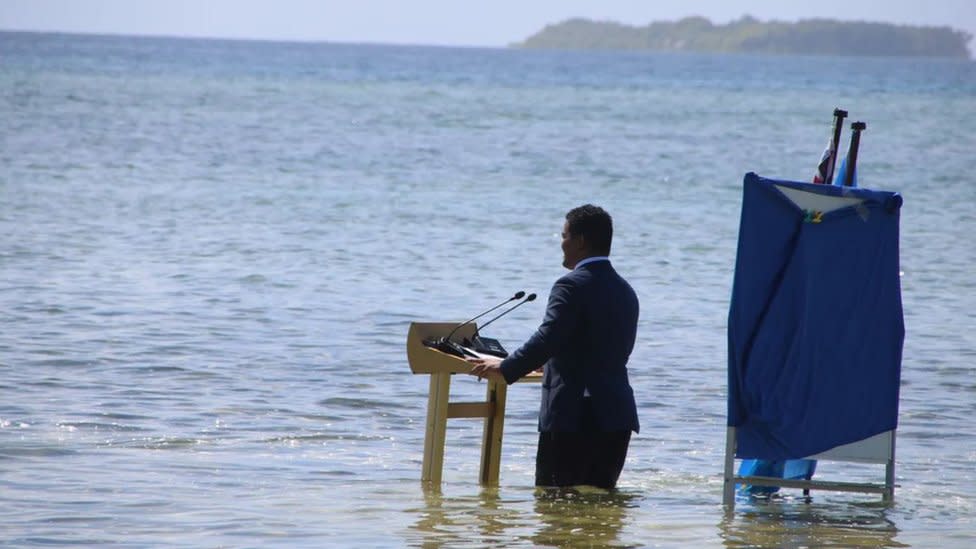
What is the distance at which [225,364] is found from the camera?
11617mm

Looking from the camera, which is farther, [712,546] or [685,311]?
[685,311]

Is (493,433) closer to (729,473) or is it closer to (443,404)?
(443,404)

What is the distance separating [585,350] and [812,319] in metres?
1.04

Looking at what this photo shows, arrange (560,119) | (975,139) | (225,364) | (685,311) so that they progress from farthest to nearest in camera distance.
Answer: (560,119)
(975,139)
(685,311)
(225,364)

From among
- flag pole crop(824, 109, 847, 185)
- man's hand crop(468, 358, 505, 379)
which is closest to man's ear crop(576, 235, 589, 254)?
man's hand crop(468, 358, 505, 379)

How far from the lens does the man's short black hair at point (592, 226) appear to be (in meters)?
7.04

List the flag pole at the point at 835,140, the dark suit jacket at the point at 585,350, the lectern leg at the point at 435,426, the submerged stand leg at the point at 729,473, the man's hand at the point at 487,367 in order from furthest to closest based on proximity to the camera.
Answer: the lectern leg at the point at 435,426, the submerged stand leg at the point at 729,473, the flag pole at the point at 835,140, the man's hand at the point at 487,367, the dark suit jacket at the point at 585,350

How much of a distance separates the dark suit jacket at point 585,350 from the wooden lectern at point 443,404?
34 centimetres

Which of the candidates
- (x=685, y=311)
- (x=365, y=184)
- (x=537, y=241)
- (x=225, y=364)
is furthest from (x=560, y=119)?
(x=225, y=364)

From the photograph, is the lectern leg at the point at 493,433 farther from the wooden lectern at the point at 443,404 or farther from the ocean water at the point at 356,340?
the ocean water at the point at 356,340

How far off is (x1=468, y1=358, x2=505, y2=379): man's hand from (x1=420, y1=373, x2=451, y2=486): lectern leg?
0.18 meters

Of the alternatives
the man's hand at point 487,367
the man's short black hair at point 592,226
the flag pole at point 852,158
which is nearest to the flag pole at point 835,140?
the flag pole at point 852,158

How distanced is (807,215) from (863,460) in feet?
3.99

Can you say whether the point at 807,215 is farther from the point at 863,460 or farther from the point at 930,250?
the point at 930,250
